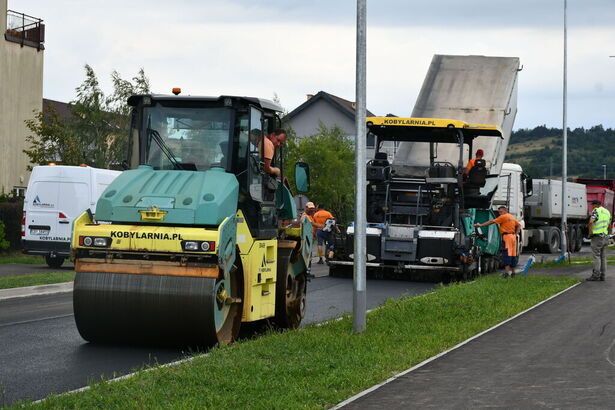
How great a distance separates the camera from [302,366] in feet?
36.3

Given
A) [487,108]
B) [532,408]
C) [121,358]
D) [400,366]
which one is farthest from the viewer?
[487,108]

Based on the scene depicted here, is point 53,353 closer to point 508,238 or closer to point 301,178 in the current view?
point 301,178

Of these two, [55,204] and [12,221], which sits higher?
[55,204]

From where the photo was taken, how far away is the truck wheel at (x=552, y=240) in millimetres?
45909

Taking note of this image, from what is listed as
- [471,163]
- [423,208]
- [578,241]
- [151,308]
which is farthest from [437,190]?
[578,241]

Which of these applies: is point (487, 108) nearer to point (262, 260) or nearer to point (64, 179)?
point (64, 179)

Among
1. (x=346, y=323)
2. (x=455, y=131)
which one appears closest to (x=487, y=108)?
(x=455, y=131)

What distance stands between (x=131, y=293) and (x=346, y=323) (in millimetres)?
3644

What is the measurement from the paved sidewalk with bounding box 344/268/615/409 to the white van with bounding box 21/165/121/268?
14.2 meters

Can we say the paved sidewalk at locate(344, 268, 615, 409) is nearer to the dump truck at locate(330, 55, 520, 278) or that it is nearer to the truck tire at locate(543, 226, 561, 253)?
the dump truck at locate(330, 55, 520, 278)

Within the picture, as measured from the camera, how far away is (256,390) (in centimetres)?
972

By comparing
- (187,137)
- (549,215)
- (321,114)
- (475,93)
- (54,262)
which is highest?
(321,114)

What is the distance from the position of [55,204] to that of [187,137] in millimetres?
14764

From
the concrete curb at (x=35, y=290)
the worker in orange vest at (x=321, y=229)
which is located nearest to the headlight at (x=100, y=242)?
the concrete curb at (x=35, y=290)
